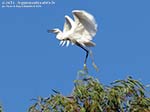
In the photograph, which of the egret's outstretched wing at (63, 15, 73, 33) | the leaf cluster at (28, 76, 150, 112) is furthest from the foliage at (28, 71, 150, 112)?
the egret's outstretched wing at (63, 15, 73, 33)

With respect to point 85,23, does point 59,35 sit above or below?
above

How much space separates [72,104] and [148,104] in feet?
3.33

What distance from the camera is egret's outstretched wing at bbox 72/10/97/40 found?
12922 millimetres

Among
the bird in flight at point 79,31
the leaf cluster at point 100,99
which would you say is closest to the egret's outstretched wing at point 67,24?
the bird in flight at point 79,31

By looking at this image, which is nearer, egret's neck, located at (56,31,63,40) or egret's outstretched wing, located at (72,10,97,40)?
egret's outstretched wing, located at (72,10,97,40)

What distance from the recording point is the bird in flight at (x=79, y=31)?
42.6 feet

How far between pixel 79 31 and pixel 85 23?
13.1 inches

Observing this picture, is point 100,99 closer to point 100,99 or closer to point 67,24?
point 100,99

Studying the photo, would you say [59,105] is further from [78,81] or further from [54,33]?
[54,33]

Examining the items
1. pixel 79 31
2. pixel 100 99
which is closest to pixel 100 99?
pixel 100 99

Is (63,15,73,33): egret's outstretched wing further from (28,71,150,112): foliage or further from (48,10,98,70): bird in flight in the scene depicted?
(28,71,150,112): foliage

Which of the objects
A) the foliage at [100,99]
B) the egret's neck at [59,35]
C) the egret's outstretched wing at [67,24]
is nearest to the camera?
the foliage at [100,99]

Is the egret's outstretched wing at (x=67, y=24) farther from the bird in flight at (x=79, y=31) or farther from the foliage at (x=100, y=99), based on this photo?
the foliage at (x=100, y=99)

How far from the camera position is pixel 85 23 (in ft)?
43.4
